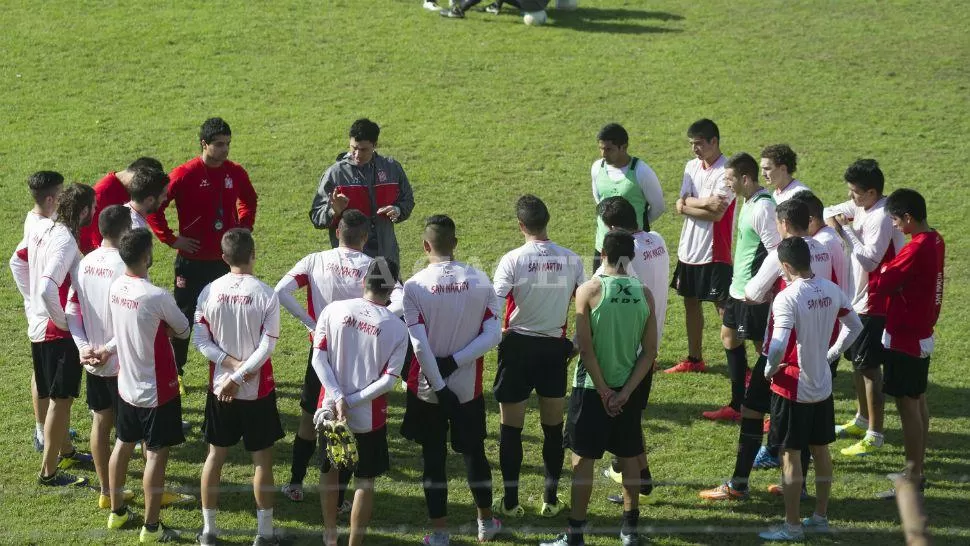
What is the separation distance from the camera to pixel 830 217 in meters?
7.90

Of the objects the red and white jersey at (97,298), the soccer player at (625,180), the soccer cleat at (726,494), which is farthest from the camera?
the soccer player at (625,180)

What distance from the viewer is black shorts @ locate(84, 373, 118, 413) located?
276 inches

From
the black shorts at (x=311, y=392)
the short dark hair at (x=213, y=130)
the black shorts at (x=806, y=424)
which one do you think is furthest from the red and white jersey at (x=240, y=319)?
Answer: the black shorts at (x=806, y=424)

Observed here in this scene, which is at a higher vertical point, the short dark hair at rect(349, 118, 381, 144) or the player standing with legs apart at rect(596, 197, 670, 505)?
the short dark hair at rect(349, 118, 381, 144)

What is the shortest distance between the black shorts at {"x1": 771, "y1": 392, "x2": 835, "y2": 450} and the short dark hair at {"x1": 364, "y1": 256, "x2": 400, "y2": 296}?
242cm

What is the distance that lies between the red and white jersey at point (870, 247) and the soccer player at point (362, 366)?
3.30 meters

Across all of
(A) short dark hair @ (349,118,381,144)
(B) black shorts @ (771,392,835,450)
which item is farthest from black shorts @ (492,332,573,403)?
(A) short dark hair @ (349,118,381,144)

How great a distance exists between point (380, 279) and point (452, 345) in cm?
67

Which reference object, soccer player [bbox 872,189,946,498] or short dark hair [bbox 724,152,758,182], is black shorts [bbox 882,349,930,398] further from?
short dark hair [bbox 724,152,758,182]

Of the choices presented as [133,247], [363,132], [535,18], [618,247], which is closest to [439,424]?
[618,247]

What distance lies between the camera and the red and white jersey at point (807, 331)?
21.7ft

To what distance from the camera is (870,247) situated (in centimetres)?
768

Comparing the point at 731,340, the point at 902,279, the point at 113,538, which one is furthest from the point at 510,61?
the point at 113,538

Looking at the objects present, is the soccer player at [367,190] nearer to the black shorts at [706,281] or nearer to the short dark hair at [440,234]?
the short dark hair at [440,234]
